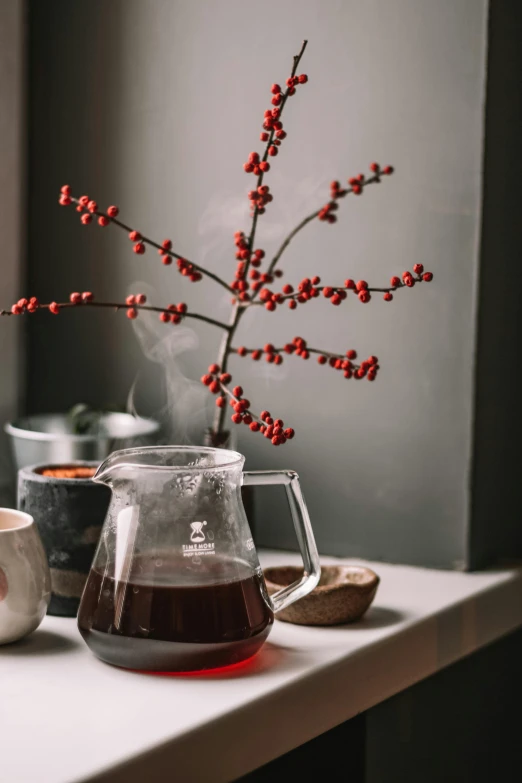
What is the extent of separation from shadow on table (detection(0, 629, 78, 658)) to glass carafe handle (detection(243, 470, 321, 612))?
205mm

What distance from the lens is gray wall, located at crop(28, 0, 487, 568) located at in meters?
1.19

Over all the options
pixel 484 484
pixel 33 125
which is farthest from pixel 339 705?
pixel 33 125

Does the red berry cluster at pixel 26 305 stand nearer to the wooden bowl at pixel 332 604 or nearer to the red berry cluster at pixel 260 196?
the red berry cluster at pixel 260 196

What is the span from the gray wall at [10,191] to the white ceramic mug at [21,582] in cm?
51

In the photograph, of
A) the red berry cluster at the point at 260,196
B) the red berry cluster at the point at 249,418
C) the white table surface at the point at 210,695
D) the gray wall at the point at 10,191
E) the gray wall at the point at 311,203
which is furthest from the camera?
the gray wall at the point at 10,191

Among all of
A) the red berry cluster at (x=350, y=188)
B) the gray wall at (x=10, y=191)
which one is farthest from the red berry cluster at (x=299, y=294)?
the gray wall at (x=10, y=191)

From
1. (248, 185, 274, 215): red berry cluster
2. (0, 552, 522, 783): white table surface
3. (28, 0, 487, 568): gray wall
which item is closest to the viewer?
(0, 552, 522, 783): white table surface

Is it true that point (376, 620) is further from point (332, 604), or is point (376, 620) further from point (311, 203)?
point (311, 203)

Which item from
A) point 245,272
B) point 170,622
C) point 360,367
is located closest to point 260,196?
point 245,272

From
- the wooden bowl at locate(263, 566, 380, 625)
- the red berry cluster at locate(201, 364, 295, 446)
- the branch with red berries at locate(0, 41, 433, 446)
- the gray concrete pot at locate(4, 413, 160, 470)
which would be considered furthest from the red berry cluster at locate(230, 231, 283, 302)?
the wooden bowl at locate(263, 566, 380, 625)

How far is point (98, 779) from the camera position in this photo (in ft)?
2.18

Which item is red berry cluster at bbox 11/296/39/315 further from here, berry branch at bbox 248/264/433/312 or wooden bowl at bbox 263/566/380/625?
wooden bowl at bbox 263/566/380/625

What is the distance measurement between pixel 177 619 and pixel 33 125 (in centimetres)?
95

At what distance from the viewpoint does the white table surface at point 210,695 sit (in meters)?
0.70
